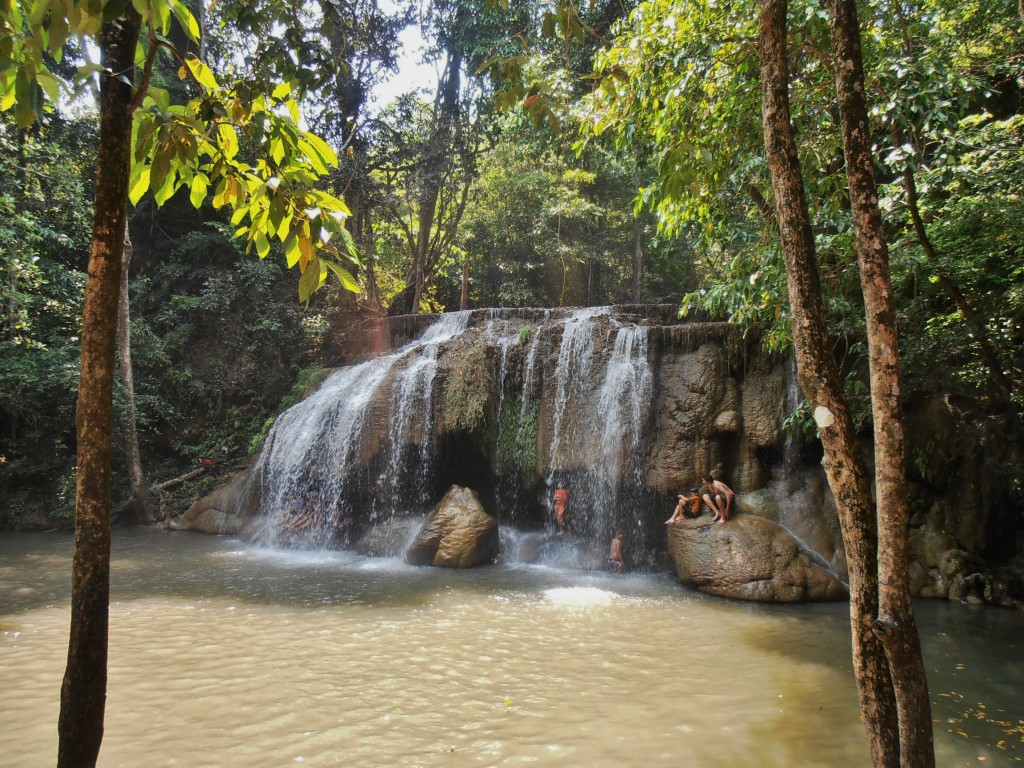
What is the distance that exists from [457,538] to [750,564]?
14.0ft

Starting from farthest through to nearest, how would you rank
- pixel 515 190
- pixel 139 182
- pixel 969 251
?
1. pixel 515 190
2. pixel 969 251
3. pixel 139 182

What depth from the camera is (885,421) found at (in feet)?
8.64

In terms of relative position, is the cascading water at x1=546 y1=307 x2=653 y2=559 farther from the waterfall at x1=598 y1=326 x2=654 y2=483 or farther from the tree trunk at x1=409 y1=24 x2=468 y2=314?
the tree trunk at x1=409 y1=24 x2=468 y2=314

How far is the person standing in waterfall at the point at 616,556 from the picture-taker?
927cm

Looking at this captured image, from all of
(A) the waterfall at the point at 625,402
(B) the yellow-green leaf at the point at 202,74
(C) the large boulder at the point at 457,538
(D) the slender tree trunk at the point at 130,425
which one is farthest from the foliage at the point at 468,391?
(B) the yellow-green leaf at the point at 202,74

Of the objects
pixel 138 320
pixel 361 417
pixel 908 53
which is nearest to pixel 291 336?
pixel 138 320

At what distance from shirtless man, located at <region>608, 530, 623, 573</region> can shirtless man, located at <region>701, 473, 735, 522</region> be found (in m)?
1.51

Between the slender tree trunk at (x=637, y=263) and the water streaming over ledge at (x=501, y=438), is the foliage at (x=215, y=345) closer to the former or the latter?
the water streaming over ledge at (x=501, y=438)

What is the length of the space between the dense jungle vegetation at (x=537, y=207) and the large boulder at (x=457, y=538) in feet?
16.0

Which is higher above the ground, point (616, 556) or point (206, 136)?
point (206, 136)

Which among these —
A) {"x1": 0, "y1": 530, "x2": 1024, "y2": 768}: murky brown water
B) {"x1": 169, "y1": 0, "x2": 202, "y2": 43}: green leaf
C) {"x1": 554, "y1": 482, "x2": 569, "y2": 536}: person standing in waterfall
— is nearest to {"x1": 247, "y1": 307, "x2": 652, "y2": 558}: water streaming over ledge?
{"x1": 554, "y1": 482, "x2": 569, "y2": 536}: person standing in waterfall

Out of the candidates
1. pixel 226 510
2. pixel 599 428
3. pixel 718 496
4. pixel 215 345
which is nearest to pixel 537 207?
pixel 215 345

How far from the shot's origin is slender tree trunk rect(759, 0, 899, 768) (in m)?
2.56

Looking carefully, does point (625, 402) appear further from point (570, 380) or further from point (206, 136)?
point (206, 136)
